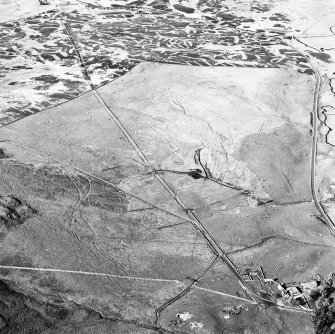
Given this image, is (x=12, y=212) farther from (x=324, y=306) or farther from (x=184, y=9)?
(x=184, y=9)

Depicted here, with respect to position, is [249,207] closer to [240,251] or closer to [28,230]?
[240,251]

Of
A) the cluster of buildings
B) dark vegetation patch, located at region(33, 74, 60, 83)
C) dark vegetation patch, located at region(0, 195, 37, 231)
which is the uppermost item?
dark vegetation patch, located at region(33, 74, 60, 83)

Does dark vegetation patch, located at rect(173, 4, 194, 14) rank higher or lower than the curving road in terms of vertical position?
higher

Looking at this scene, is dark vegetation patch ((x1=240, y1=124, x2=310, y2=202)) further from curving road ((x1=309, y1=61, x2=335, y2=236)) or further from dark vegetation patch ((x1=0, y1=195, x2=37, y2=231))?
dark vegetation patch ((x1=0, y1=195, x2=37, y2=231))

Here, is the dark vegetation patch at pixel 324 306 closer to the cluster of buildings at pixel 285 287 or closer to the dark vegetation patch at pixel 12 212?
the cluster of buildings at pixel 285 287

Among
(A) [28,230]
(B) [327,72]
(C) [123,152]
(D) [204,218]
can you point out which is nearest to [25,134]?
(C) [123,152]

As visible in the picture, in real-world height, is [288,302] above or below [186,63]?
below

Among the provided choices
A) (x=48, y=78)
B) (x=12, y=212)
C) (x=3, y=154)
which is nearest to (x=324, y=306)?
(x=12, y=212)

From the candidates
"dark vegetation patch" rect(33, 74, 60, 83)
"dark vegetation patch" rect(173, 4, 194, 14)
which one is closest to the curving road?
"dark vegetation patch" rect(173, 4, 194, 14)

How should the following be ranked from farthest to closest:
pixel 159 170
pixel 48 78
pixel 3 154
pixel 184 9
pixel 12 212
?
1. pixel 184 9
2. pixel 48 78
3. pixel 3 154
4. pixel 159 170
5. pixel 12 212

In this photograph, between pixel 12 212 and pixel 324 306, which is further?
pixel 12 212

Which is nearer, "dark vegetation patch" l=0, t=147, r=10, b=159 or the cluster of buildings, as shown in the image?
the cluster of buildings
